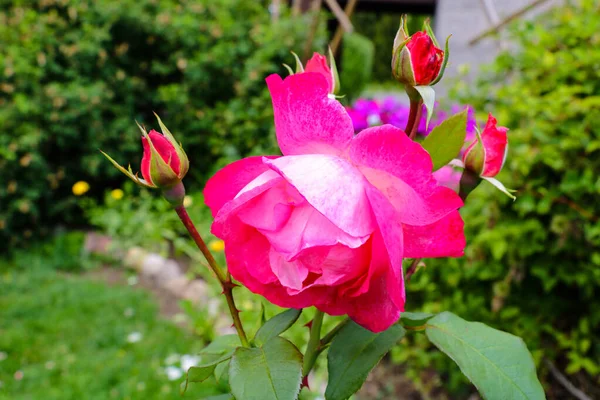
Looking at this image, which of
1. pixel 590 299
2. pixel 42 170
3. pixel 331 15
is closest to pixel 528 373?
pixel 590 299

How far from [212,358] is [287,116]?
0.26 meters

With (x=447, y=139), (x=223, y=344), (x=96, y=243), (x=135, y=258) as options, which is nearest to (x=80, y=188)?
(x=96, y=243)

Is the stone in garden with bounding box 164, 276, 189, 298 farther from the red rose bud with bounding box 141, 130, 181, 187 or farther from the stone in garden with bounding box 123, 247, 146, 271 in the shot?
the red rose bud with bounding box 141, 130, 181, 187

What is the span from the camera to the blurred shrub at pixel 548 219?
1410 millimetres

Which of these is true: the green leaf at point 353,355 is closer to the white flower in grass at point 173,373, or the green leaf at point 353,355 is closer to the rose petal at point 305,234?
the rose petal at point 305,234

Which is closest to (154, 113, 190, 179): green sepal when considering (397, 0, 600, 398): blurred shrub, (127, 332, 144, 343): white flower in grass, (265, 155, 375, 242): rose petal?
(265, 155, 375, 242): rose petal

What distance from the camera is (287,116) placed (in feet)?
1.25

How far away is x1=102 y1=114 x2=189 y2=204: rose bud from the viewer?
0.42 m

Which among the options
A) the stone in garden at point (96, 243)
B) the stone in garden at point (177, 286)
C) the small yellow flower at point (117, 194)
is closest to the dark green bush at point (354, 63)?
the small yellow flower at point (117, 194)

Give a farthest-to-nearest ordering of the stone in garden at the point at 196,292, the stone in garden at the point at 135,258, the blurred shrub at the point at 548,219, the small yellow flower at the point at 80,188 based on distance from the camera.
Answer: the small yellow flower at the point at 80,188
the stone in garden at the point at 135,258
the stone in garden at the point at 196,292
the blurred shrub at the point at 548,219

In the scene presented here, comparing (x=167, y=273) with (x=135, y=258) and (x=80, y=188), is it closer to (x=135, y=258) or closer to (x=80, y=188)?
(x=135, y=258)

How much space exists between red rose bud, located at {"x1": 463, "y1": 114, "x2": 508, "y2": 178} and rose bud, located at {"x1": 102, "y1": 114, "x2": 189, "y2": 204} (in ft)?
0.81

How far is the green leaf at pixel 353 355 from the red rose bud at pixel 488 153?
0.16 metres

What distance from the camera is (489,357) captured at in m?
0.43
